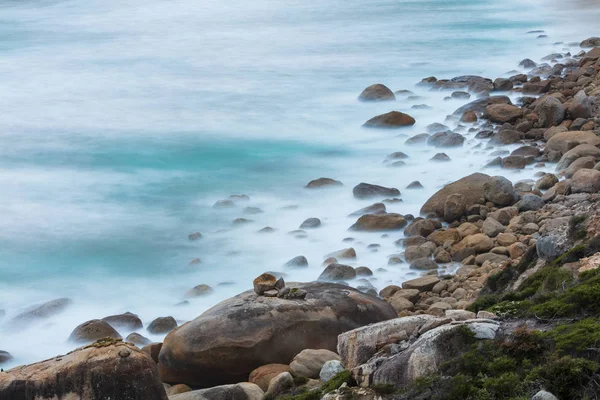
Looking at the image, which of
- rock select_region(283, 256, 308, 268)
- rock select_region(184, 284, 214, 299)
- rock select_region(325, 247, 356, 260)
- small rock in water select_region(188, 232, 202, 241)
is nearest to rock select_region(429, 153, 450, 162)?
rock select_region(325, 247, 356, 260)

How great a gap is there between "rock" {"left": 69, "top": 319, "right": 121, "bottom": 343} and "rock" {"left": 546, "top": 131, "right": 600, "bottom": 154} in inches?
373

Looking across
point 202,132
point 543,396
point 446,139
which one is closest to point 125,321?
point 543,396

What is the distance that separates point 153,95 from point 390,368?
71.0 feet

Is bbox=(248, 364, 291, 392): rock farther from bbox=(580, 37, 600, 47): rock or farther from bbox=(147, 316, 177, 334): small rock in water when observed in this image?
bbox=(580, 37, 600, 47): rock

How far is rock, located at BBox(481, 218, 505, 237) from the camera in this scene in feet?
45.0

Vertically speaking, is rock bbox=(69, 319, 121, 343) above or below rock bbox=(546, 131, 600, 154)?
below

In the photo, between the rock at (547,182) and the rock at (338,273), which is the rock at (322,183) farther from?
the rock at (338,273)

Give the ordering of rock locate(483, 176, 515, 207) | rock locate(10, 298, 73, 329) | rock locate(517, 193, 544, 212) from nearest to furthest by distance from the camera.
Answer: rock locate(10, 298, 73, 329)
rock locate(517, 193, 544, 212)
rock locate(483, 176, 515, 207)

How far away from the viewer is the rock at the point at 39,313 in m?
13.6

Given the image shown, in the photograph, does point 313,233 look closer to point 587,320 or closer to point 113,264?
point 113,264

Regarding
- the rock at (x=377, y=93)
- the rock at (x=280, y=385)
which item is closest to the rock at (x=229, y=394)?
the rock at (x=280, y=385)

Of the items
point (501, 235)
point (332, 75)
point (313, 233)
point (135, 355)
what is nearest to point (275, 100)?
point (332, 75)

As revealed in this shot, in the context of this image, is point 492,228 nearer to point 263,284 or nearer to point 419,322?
point 263,284

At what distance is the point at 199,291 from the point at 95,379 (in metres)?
5.78
